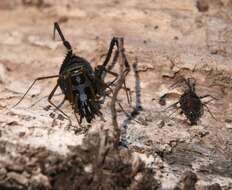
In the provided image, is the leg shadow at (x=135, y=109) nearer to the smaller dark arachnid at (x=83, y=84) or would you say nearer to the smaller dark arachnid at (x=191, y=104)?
the smaller dark arachnid at (x=83, y=84)

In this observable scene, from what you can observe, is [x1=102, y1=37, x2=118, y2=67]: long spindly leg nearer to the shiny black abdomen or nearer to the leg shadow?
the leg shadow

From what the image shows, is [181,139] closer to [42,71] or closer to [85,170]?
[85,170]

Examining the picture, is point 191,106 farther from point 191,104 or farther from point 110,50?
point 110,50

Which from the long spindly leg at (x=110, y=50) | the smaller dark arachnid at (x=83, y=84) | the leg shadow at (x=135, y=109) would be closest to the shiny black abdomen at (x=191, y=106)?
the leg shadow at (x=135, y=109)

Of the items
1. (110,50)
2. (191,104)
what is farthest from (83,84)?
(191,104)

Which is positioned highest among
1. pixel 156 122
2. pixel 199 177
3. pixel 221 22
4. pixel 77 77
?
pixel 221 22

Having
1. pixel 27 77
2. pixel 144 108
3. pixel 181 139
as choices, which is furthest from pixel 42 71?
pixel 181 139
